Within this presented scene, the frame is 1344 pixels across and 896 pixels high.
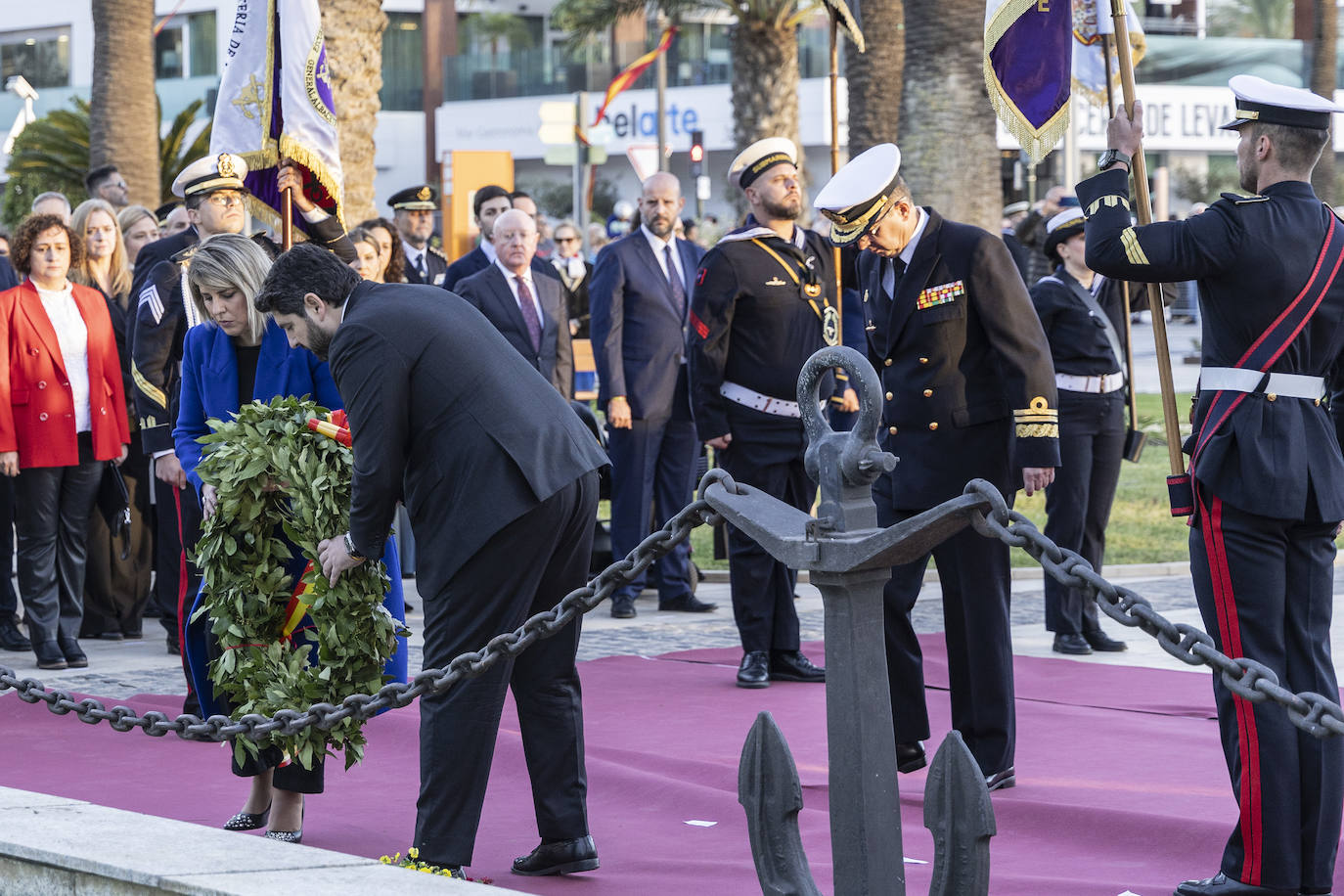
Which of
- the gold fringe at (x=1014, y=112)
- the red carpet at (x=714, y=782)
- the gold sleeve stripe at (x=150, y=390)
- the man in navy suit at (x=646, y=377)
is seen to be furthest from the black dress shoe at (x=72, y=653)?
the gold fringe at (x=1014, y=112)

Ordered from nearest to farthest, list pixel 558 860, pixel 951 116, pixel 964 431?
pixel 558 860
pixel 964 431
pixel 951 116

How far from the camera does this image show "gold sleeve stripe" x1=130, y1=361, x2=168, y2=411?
8.44 metres

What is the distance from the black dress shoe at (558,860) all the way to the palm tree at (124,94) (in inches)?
625

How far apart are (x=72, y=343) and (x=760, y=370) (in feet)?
11.2

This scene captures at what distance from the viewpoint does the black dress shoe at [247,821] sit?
5.90 meters

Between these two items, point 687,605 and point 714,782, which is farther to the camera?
point 687,605

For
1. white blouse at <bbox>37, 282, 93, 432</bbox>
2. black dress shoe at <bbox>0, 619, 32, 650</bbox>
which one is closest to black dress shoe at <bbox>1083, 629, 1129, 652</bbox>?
white blouse at <bbox>37, 282, 93, 432</bbox>

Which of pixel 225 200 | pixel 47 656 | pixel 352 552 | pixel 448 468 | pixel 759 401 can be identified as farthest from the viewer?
pixel 47 656

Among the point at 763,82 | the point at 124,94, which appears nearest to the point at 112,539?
the point at 124,94

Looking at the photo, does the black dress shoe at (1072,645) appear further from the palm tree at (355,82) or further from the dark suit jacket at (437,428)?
the palm tree at (355,82)

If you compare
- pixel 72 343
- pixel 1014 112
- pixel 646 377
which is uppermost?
pixel 1014 112

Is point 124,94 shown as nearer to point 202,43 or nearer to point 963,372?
point 963,372

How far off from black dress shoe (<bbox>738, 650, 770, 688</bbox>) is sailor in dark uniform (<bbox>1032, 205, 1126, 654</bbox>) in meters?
1.57

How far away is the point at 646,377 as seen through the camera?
1065cm
